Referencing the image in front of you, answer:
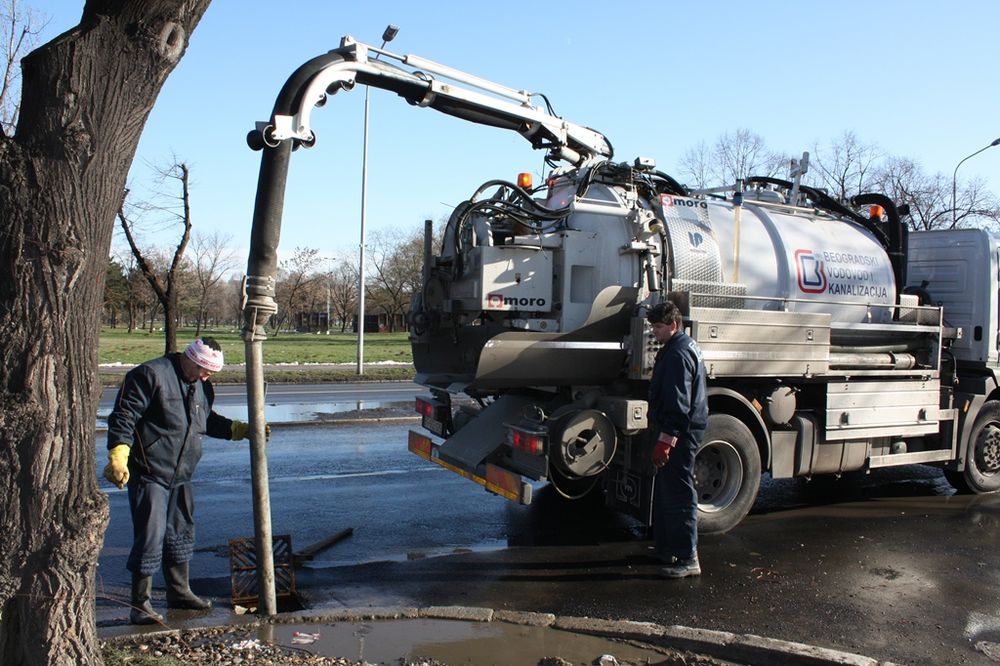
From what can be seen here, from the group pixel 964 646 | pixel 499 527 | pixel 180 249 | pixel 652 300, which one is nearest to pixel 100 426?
pixel 180 249

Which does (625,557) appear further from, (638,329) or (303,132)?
(303,132)

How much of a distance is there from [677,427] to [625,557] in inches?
50.8

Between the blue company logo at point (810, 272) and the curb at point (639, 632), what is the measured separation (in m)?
4.04

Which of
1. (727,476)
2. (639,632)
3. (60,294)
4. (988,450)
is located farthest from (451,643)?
(988,450)

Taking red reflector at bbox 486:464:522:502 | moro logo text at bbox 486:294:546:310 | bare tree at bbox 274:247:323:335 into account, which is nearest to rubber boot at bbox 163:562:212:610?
red reflector at bbox 486:464:522:502

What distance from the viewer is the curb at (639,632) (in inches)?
173

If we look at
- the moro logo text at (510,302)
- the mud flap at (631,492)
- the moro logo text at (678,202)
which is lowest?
the mud flap at (631,492)

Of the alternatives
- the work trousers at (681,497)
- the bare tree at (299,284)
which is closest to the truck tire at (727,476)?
the work trousers at (681,497)

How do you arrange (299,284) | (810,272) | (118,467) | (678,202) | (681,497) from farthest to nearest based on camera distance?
(299,284)
(810,272)
(678,202)
(681,497)
(118,467)

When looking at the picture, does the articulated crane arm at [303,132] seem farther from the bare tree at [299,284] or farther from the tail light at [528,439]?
the bare tree at [299,284]

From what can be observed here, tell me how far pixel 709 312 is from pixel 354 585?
3430 mm

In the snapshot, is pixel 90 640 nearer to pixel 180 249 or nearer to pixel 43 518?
pixel 43 518

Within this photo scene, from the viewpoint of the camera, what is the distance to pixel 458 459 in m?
6.75

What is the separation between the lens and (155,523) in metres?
4.71
